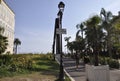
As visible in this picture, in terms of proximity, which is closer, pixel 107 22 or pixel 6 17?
pixel 107 22

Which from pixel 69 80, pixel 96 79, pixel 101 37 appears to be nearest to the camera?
pixel 96 79

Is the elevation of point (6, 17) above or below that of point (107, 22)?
above

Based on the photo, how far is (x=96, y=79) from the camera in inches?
438

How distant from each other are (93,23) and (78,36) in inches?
1852

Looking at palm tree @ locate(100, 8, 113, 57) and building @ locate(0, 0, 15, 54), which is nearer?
palm tree @ locate(100, 8, 113, 57)

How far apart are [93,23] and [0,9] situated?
4117 centimetres

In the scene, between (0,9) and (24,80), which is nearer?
(24,80)

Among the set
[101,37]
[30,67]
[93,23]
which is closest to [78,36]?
[101,37]

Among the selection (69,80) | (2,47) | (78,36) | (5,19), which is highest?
(5,19)

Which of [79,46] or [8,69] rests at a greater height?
[79,46]

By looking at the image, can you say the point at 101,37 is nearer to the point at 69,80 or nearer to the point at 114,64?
the point at 114,64

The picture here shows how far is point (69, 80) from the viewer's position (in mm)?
14023

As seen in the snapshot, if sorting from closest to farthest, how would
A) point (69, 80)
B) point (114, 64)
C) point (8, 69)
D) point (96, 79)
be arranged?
point (96, 79) → point (69, 80) → point (8, 69) → point (114, 64)

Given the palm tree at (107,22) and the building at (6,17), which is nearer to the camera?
the palm tree at (107,22)
